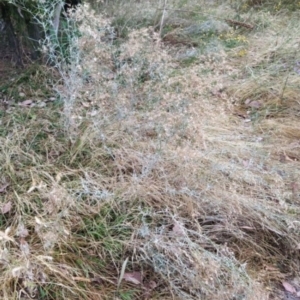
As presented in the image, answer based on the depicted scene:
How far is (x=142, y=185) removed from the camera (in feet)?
6.40

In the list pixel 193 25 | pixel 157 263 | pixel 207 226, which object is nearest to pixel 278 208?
pixel 207 226

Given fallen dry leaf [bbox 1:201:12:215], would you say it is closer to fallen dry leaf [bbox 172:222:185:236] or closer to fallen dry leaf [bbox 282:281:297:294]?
fallen dry leaf [bbox 172:222:185:236]

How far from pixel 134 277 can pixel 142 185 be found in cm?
48

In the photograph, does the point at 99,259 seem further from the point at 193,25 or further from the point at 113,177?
the point at 193,25

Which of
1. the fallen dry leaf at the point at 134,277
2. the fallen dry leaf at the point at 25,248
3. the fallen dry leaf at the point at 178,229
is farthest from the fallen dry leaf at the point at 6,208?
the fallen dry leaf at the point at 178,229

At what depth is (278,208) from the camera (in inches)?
77.5

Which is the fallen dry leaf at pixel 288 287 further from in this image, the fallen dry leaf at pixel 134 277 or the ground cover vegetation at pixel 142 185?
the fallen dry leaf at pixel 134 277

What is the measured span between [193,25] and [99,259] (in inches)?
126

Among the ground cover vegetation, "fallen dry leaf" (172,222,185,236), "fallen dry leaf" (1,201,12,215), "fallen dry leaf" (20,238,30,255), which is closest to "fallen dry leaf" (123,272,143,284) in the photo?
the ground cover vegetation

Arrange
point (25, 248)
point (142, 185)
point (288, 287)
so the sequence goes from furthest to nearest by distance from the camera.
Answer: point (142, 185) < point (288, 287) < point (25, 248)

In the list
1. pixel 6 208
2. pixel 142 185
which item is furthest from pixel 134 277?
pixel 6 208

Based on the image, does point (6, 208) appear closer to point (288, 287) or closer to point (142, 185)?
point (142, 185)

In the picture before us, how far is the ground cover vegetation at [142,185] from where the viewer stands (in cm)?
162

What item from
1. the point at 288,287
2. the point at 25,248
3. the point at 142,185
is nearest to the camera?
the point at 25,248
